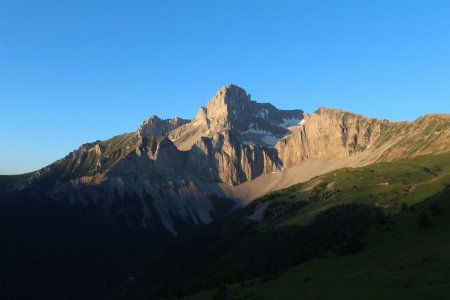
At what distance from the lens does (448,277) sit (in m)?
43.4

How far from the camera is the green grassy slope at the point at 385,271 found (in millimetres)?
44934

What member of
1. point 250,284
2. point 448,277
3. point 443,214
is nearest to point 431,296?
point 448,277

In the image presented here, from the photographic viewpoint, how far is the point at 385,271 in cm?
5312

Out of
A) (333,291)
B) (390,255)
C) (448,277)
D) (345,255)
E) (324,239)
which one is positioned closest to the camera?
(448,277)

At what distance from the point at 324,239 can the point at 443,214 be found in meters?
130

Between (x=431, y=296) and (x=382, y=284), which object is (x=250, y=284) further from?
(x=431, y=296)

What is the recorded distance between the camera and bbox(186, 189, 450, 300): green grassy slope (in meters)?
44.9

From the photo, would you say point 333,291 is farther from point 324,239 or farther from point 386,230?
point 324,239

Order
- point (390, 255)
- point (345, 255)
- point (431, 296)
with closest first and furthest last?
1. point (431, 296)
2. point (390, 255)
3. point (345, 255)

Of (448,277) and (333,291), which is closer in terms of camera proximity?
(448,277)

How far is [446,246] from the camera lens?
55.5 metres

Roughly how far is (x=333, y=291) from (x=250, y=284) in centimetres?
2836

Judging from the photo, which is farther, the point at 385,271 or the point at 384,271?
the point at 384,271

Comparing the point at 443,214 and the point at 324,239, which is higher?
the point at 443,214
